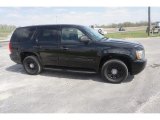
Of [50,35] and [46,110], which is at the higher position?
[50,35]

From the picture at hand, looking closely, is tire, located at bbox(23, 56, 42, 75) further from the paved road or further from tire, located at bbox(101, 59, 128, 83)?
tire, located at bbox(101, 59, 128, 83)

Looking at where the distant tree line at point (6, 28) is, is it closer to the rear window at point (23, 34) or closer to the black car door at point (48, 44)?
the rear window at point (23, 34)

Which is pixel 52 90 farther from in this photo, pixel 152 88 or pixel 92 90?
pixel 152 88

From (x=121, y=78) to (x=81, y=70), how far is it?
1298 mm

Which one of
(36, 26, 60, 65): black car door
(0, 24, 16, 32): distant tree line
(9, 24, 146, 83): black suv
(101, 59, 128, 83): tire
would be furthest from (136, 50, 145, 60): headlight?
(0, 24, 16, 32): distant tree line

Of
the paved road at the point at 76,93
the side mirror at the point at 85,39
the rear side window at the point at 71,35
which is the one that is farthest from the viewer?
the rear side window at the point at 71,35

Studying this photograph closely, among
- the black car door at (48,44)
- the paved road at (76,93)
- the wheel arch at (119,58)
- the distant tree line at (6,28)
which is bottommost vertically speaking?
the paved road at (76,93)

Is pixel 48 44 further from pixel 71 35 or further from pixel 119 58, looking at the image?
pixel 119 58

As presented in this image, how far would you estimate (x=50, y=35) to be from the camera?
720cm

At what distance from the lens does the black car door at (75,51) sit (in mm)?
6516

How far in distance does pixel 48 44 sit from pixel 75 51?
1048 mm

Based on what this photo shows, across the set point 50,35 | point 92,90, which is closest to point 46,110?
point 92,90

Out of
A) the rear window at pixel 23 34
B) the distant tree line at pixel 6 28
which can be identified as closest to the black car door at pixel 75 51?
the rear window at pixel 23 34

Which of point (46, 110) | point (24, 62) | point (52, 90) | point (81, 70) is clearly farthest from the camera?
point (24, 62)
